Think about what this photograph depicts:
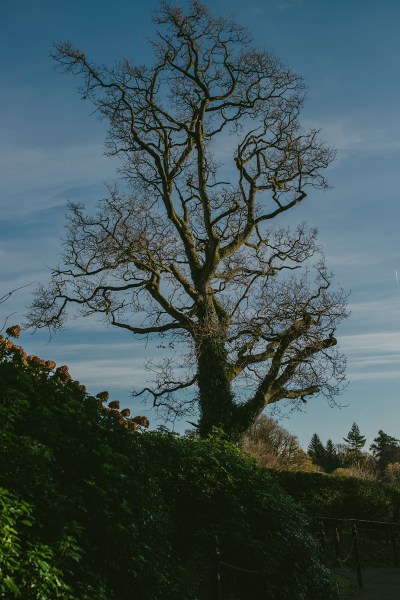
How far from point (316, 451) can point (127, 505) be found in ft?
236

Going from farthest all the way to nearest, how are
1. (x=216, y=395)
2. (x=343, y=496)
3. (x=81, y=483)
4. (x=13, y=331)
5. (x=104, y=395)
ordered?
1. (x=343, y=496)
2. (x=216, y=395)
3. (x=104, y=395)
4. (x=13, y=331)
5. (x=81, y=483)

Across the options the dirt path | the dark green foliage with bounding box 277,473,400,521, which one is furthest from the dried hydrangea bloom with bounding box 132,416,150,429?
the dark green foliage with bounding box 277,473,400,521

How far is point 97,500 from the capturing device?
5.58 meters

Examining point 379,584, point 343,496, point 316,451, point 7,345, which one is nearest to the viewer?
point 7,345

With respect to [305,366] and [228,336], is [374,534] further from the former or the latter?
[228,336]

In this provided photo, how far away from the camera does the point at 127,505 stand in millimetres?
5762

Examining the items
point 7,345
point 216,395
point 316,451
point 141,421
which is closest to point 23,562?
point 7,345

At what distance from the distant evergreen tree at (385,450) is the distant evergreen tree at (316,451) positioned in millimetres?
6878

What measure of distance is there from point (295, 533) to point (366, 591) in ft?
13.5

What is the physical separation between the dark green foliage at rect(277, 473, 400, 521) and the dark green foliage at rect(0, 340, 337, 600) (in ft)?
38.3

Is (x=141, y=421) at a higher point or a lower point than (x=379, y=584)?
higher

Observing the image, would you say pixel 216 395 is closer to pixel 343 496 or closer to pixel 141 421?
pixel 343 496

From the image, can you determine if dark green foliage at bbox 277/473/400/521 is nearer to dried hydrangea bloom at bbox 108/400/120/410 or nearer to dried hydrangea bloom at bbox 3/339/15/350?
dried hydrangea bloom at bbox 108/400/120/410

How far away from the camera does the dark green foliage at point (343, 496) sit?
20.2 metres
